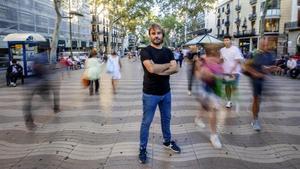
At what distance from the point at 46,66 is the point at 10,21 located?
116ft

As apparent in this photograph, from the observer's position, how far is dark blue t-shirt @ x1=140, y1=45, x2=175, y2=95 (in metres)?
4.59

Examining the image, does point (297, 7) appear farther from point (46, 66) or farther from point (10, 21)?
point (46, 66)

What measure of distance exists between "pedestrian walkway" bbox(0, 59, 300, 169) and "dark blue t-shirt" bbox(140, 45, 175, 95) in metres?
1.04

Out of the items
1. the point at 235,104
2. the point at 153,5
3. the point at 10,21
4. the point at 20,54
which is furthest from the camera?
the point at 153,5

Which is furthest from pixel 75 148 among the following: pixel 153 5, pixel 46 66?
pixel 153 5

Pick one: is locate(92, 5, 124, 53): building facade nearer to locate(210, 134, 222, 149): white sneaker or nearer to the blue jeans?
locate(210, 134, 222, 149): white sneaker

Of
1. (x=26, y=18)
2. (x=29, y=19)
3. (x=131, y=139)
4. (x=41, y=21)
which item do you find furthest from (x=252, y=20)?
(x=131, y=139)

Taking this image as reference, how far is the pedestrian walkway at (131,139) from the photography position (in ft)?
15.8

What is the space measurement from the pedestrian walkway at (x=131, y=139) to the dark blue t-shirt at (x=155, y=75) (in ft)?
3.40

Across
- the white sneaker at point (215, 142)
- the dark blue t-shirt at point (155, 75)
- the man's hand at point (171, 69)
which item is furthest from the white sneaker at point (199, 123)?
the man's hand at point (171, 69)

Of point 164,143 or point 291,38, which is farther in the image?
point 291,38

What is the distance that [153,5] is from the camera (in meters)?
51.5

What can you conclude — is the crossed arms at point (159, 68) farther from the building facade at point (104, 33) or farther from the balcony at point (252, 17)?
the balcony at point (252, 17)

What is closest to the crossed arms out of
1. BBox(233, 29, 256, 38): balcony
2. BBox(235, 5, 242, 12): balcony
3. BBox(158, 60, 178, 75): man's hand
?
BBox(158, 60, 178, 75): man's hand
